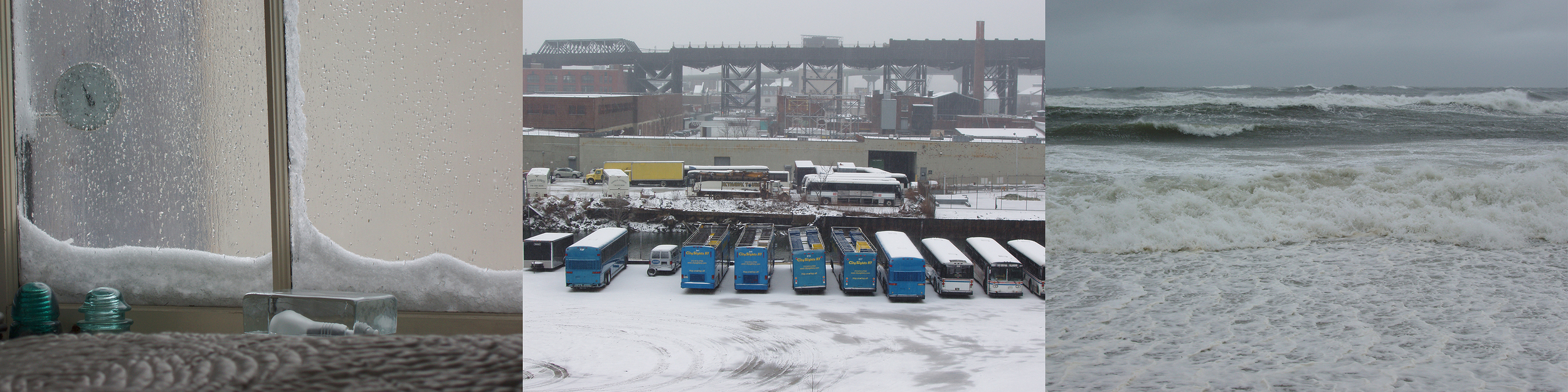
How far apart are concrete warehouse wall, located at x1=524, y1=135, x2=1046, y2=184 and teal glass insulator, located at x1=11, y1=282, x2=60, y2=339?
409cm

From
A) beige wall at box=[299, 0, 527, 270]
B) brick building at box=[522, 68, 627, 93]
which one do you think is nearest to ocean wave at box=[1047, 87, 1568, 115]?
brick building at box=[522, 68, 627, 93]

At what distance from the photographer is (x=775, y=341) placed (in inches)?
213

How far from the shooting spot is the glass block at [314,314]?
2.00 meters

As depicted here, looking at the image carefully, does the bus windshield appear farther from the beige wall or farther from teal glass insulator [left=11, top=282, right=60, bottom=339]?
teal glass insulator [left=11, top=282, right=60, bottom=339]

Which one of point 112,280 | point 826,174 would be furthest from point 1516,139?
point 112,280

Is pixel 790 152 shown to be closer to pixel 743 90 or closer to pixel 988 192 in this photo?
pixel 743 90

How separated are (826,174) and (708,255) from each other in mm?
1346

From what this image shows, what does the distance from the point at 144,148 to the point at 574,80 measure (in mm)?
3948

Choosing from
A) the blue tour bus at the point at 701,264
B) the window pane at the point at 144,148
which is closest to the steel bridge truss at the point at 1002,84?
the blue tour bus at the point at 701,264

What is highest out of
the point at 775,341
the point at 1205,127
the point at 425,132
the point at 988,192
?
the point at 1205,127

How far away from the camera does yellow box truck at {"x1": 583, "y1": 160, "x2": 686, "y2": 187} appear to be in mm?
6926

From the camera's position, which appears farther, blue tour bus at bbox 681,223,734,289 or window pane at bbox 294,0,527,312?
blue tour bus at bbox 681,223,734,289

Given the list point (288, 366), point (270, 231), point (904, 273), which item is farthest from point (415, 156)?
point (904, 273)

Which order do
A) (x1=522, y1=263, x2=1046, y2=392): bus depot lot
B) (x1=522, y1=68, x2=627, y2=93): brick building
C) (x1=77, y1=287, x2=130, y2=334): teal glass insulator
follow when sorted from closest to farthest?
(x1=77, y1=287, x2=130, y2=334): teal glass insulator < (x1=522, y1=263, x2=1046, y2=392): bus depot lot < (x1=522, y1=68, x2=627, y2=93): brick building
